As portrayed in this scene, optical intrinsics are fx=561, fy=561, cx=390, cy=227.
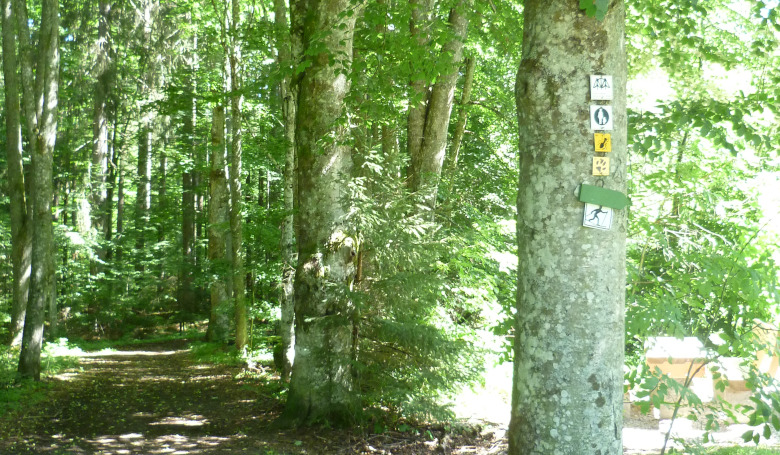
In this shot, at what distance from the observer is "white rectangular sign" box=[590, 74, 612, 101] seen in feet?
8.96

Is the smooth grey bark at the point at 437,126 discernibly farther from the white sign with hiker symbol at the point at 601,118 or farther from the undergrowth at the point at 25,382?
the undergrowth at the point at 25,382

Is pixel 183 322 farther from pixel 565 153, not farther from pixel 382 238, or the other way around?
pixel 565 153

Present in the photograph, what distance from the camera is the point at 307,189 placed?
6.19 meters

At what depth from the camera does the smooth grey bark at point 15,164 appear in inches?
371

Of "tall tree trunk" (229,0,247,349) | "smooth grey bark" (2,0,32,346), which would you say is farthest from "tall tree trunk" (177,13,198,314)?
"smooth grey bark" (2,0,32,346)

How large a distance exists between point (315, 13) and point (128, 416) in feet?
19.1

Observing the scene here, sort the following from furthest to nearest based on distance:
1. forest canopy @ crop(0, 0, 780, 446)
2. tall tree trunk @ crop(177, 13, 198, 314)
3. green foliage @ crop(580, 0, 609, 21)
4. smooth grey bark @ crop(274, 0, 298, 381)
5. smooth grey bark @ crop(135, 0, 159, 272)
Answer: tall tree trunk @ crop(177, 13, 198, 314) < smooth grey bark @ crop(135, 0, 159, 272) < smooth grey bark @ crop(274, 0, 298, 381) < forest canopy @ crop(0, 0, 780, 446) < green foliage @ crop(580, 0, 609, 21)

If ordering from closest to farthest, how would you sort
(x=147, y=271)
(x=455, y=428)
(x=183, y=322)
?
(x=455, y=428)
(x=183, y=322)
(x=147, y=271)

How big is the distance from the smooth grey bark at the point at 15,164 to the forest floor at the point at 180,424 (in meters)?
2.06

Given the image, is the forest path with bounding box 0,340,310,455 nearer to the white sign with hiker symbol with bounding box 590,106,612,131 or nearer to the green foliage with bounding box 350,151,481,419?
the green foliage with bounding box 350,151,481,419

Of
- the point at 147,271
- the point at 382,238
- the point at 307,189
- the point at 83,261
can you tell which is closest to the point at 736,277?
the point at 382,238

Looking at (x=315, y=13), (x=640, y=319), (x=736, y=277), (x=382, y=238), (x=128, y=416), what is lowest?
(x=128, y=416)

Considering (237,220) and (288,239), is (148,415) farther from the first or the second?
(237,220)

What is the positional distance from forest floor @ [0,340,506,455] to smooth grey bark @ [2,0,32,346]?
2.06 metres
